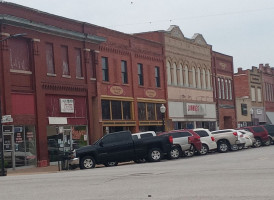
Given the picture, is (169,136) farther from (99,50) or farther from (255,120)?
(255,120)

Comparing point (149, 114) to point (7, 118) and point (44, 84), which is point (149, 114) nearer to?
point (44, 84)

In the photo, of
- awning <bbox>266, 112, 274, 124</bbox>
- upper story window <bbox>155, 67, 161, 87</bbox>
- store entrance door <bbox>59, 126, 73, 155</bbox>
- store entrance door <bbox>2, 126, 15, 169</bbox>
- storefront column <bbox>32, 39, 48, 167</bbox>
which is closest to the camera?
store entrance door <bbox>2, 126, 15, 169</bbox>

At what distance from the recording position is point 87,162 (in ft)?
94.4

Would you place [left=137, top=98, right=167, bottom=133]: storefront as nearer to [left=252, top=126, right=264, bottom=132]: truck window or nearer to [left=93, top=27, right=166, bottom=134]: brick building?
[left=93, top=27, right=166, bottom=134]: brick building

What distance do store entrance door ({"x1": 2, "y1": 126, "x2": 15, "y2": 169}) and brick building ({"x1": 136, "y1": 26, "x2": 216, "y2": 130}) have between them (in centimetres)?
1962

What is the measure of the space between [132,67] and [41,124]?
12.9 meters

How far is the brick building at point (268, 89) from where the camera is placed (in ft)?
251

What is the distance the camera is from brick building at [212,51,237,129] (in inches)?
2411

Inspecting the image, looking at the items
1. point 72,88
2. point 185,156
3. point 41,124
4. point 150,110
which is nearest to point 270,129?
point 150,110

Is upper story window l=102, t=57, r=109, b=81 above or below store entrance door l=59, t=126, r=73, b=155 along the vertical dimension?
above

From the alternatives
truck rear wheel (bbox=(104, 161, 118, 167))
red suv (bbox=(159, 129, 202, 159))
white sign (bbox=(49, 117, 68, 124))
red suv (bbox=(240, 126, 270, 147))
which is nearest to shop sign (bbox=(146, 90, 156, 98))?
red suv (bbox=(240, 126, 270, 147))

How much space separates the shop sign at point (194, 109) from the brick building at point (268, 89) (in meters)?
22.1

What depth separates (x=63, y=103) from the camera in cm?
3650

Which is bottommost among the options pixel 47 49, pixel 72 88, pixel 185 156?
pixel 185 156
